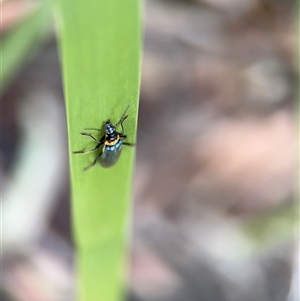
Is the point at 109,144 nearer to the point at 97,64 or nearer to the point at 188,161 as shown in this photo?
the point at 97,64

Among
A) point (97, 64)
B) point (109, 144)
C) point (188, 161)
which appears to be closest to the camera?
point (97, 64)

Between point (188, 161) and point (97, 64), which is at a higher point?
point (97, 64)

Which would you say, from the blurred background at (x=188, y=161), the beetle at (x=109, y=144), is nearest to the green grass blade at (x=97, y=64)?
the beetle at (x=109, y=144)

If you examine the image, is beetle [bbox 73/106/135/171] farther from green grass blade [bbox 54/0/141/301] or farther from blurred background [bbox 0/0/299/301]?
blurred background [bbox 0/0/299/301]

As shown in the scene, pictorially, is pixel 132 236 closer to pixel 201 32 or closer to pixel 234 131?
pixel 234 131

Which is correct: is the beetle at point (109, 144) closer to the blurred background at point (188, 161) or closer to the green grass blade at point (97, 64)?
the green grass blade at point (97, 64)

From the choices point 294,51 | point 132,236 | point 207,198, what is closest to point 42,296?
point 132,236

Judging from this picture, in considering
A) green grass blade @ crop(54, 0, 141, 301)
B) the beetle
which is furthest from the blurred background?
green grass blade @ crop(54, 0, 141, 301)

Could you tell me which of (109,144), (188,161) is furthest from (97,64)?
(188,161)
